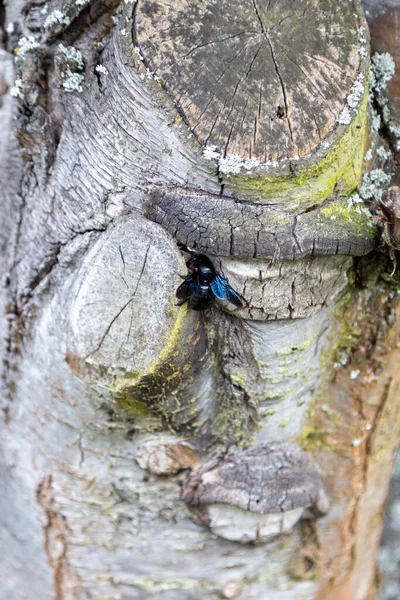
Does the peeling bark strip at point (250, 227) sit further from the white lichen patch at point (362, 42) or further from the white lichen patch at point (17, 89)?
the white lichen patch at point (17, 89)

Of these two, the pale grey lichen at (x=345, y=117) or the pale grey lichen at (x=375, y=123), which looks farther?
A: the pale grey lichen at (x=375, y=123)

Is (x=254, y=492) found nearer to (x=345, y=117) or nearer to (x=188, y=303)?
(x=188, y=303)

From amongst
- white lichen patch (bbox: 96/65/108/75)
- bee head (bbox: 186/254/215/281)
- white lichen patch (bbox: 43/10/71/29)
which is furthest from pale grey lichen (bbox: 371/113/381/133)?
white lichen patch (bbox: 43/10/71/29)

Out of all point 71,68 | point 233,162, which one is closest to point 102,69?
point 71,68

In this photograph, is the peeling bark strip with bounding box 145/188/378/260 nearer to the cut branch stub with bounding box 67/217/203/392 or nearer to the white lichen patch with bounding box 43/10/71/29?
the cut branch stub with bounding box 67/217/203/392

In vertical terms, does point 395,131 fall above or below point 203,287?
above

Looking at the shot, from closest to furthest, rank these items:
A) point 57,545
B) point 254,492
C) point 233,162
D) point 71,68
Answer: point 233,162
point 71,68
point 254,492
point 57,545

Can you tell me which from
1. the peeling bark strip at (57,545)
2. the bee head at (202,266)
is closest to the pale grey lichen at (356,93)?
the bee head at (202,266)
